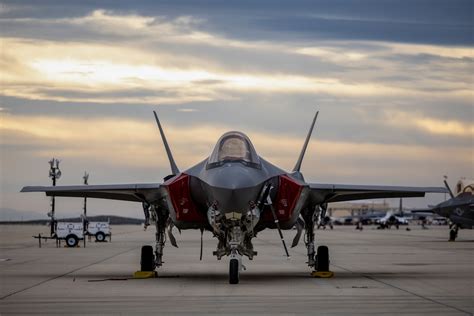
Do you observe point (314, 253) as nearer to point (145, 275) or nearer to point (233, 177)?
point (145, 275)

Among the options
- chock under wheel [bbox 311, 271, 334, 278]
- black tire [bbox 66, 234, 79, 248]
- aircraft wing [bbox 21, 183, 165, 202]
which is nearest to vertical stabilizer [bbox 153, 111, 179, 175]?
aircraft wing [bbox 21, 183, 165, 202]

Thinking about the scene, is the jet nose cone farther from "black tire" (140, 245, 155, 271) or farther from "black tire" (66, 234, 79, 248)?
"black tire" (66, 234, 79, 248)

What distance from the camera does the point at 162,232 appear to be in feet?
66.6

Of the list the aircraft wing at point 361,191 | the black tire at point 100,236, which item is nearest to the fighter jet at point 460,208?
the black tire at point 100,236

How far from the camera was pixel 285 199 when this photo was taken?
59.2 ft

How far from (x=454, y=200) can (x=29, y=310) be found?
3787cm

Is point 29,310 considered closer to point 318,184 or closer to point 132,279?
point 132,279

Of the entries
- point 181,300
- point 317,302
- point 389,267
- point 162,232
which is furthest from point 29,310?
point 389,267

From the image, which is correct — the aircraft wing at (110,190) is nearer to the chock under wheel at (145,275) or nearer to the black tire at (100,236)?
the chock under wheel at (145,275)

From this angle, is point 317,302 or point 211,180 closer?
point 317,302

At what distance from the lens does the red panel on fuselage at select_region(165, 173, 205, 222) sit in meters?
17.9

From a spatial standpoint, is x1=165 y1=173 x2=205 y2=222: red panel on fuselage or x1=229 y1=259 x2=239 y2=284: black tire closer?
x1=229 y1=259 x2=239 y2=284: black tire

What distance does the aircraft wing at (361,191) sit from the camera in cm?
1953

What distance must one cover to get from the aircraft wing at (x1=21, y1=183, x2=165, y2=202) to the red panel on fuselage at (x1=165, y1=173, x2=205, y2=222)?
0.73 meters
